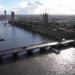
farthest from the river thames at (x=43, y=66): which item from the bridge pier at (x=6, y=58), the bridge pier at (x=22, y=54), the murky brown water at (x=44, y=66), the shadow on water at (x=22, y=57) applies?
the bridge pier at (x=22, y=54)

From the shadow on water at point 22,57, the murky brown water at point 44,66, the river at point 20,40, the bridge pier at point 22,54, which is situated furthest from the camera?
the river at point 20,40

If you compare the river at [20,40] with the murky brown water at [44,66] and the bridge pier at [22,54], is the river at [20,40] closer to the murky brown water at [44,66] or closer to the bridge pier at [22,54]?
the bridge pier at [22,54]

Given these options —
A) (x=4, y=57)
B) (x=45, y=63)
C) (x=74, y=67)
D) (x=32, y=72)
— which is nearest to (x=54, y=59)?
(x=45, y=63)

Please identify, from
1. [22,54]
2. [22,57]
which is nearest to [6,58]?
[22,57]

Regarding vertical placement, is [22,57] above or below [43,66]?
above

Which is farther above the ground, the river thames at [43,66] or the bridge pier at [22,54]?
the bridge pier at [22,54]

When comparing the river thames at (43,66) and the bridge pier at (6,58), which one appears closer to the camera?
the river thames at (43,66)

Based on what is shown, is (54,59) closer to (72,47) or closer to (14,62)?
(14,62)

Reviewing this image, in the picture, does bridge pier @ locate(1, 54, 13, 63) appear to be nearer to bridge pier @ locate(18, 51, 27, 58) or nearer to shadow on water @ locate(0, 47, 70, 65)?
shadow on water @ locate(0, 47, 70, 65)

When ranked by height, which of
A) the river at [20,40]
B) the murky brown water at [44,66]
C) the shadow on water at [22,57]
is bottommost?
the murky brown water at [44,66]

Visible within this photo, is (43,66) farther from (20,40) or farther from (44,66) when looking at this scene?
(20,40)

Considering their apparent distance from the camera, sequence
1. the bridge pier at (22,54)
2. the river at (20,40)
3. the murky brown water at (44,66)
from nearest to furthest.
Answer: the murky brown water at (44,66)
the bridge pier at (22,54)
the river at (20,40)
